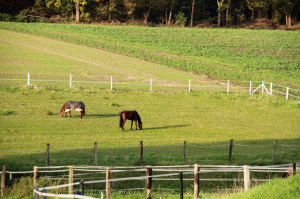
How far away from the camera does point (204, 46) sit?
A: 6800 centimetres

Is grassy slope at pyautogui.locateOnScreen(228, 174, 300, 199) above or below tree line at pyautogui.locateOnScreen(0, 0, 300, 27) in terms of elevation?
below

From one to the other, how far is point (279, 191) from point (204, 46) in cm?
5782

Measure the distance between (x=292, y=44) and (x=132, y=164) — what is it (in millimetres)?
57110

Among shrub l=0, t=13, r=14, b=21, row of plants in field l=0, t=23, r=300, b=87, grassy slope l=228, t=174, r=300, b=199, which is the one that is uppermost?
shrub l=0, t=13, r=14, b=21

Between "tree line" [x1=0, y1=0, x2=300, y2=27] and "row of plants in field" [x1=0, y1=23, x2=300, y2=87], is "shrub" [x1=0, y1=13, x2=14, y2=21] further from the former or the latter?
"row of plants in field" [x1=0, y1=23, x2=300, y2=87]

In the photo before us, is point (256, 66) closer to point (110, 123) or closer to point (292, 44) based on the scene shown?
point (292, 44)

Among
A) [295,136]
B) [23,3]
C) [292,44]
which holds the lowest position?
[295,136]

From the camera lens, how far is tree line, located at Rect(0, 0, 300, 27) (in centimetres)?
8406

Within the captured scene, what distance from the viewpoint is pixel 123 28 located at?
7656 centimetres

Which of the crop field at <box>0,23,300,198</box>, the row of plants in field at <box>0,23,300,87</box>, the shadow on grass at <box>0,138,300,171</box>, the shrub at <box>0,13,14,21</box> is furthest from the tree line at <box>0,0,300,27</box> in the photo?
the shadow on grass at <box>0,138,300,171</box>

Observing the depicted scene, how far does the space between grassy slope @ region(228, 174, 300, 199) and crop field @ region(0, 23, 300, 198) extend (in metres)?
5.10

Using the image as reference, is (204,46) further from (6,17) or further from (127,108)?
(127,108)

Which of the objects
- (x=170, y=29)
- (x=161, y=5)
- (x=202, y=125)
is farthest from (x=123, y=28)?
(x=202, y=125)

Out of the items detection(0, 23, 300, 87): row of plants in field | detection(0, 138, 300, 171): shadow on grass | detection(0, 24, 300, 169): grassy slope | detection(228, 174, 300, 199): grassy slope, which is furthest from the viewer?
detection(0, 23, 300, 87): row of plants in field
